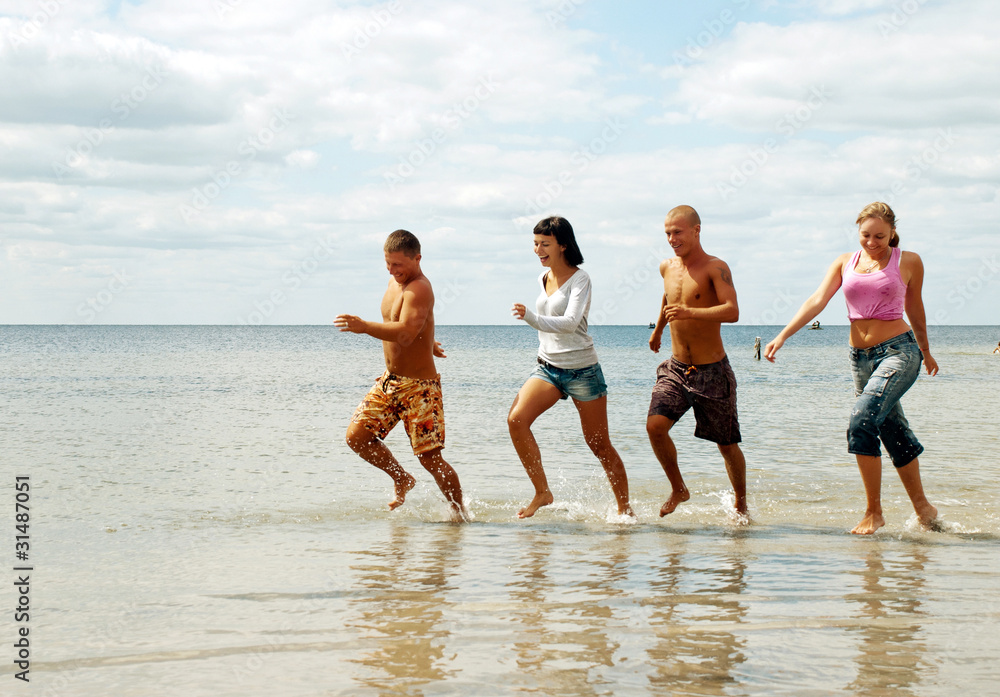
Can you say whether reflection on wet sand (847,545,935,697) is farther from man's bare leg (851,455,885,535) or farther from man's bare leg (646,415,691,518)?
man's bare leg (646,415,691,518)

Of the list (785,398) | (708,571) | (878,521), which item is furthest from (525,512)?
(785,398)

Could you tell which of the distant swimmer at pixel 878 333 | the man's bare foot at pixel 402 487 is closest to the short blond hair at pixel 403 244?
the man's bare foot at pixel 402 487

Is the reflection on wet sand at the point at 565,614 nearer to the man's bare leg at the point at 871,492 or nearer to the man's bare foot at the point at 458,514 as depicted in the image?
the man's bare foot at the point at 458,514

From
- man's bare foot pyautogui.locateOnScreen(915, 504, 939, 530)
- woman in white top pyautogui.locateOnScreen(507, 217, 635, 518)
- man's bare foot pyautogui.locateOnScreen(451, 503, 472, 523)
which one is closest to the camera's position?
woman in white top pyautogui.locateOnScreen(507, 217, 635, 518)

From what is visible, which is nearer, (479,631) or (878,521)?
(479,631)

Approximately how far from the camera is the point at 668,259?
6480mm

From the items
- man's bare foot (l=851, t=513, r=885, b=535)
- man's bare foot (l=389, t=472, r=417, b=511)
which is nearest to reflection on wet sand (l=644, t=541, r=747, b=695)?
man's bare foot (l=851, t=513, r=885, b=535)

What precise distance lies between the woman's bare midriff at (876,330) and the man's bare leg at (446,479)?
2.99 m

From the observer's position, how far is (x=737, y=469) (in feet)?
21.1

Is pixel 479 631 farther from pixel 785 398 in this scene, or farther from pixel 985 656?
pixel 785 398

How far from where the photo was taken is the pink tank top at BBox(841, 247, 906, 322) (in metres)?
5.87

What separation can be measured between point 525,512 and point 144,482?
4.28m

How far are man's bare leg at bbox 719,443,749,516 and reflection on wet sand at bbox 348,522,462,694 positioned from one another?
6.47 ft

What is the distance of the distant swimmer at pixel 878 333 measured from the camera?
19.3 ft
